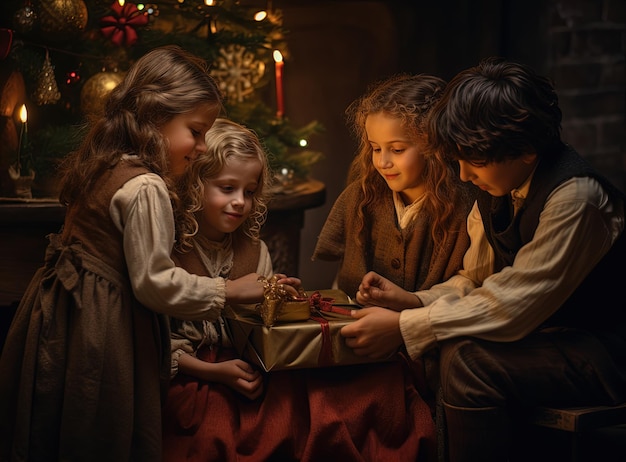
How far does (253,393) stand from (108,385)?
0.35m

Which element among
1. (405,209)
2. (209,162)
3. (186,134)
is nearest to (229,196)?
(209,162)

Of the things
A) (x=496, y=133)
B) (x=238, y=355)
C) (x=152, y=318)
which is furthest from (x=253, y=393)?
(x=496, y=133)

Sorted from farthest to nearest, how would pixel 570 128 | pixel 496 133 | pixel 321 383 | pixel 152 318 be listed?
pixel 570 128 → pixel 321 383 → pixel 152 318 → pixel 496 133

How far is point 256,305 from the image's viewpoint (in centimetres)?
220

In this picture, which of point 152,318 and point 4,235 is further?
point 4,235

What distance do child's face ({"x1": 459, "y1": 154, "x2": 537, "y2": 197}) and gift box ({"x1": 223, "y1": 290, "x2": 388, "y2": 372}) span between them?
0.44 meters

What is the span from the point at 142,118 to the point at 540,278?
0.94 meters

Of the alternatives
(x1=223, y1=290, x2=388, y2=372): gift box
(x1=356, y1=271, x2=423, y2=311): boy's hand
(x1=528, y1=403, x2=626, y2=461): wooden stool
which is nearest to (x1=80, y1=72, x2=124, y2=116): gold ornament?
(x1=223, y1=290, x2=388, y2=372): gift box

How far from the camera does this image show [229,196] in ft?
7.39

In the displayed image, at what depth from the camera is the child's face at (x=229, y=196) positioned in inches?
88.4

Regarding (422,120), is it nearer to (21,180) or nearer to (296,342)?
(296,342)

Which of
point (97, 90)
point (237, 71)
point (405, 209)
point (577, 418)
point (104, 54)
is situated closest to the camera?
point (577, 418)

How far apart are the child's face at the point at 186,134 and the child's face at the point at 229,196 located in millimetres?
137

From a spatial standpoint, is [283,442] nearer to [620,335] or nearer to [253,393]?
[253,393]
